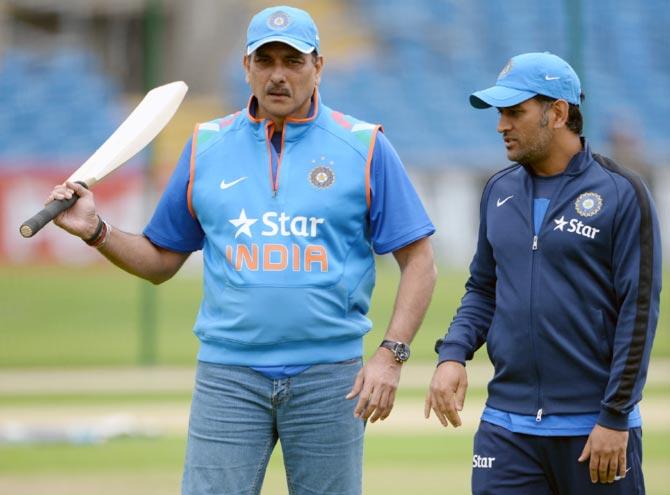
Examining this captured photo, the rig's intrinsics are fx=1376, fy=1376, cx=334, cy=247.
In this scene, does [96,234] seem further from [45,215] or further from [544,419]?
[544,419]

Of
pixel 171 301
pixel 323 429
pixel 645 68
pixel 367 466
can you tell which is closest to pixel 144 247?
pixel 323 429

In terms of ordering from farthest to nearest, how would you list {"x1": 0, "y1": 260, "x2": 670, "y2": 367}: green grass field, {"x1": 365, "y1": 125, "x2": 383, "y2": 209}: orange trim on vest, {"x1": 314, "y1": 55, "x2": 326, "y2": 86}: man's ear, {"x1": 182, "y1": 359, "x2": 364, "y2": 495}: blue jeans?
{"x1": 0, "y1": 260, "x2": 670, "y2": 367}: green grass field → {"x1": 314, "y1": 55, "x2": 326, "y2": 86}: man's ear → {"x1": 365, "y1": 125, "x2": 383, "y2": 209}: orange trim on vest → {"x1": 182, "y1": 359, "x2": 364, "y2": 495}: blue jeans

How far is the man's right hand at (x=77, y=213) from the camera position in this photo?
189 inches

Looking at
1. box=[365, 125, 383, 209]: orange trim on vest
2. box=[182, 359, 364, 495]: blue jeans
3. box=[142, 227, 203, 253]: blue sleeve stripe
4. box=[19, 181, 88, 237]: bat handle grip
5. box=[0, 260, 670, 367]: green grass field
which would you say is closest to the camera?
box=[19, 181, 88, 237]: bat handle grip

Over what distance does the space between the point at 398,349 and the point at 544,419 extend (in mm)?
563

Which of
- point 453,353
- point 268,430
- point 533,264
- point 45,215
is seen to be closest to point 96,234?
point 45,215

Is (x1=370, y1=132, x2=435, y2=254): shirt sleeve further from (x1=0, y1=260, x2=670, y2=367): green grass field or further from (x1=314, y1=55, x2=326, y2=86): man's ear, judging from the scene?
(x1=0, y1=260, x2=670, y2=367): green grass field

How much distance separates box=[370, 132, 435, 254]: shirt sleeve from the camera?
4.89 m

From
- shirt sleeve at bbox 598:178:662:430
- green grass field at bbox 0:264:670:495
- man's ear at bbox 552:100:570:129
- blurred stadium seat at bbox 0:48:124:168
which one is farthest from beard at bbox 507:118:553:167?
blurred stadium seat at bbox 0:48:124:168

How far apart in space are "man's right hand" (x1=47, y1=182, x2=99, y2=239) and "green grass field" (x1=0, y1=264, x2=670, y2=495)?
325cm

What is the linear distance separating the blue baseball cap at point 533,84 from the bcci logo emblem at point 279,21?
2.37ft

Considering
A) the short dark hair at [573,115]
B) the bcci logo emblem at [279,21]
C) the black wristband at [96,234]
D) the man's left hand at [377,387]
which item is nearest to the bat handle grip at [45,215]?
the black wristband at [96,234]

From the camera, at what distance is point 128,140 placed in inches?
212

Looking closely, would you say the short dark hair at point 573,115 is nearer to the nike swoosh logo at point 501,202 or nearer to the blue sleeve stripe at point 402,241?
the nike swoosh logo at point 501,202
